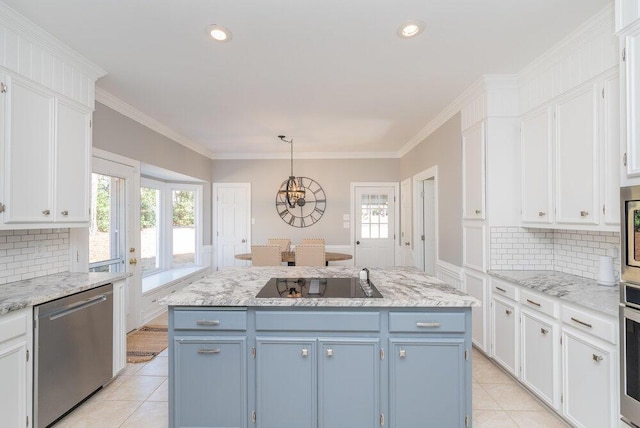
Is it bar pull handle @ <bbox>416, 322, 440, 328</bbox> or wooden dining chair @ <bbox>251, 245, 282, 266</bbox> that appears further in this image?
wooden dining chair @ <bbox>251, 245, 282, 266</bbox>

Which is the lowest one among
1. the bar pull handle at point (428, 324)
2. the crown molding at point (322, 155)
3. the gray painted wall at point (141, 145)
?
the bar pull handle at point (428, 324)

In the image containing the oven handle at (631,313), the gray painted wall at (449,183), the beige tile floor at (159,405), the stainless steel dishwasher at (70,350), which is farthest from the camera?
the gray painted wall at (449,183)

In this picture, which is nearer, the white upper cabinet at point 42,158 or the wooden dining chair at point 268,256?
the white upper cabinet at point 42,158

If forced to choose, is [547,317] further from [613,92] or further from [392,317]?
[613,92]

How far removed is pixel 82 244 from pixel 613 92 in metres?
4.18

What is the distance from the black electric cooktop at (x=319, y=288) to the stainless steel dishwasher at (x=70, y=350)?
50.2 inches

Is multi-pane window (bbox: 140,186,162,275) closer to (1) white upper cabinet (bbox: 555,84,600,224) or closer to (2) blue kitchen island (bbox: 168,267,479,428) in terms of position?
(2) blue kitchen island (bbox: 168,267,479,428)

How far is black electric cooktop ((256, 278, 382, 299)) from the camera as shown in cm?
189

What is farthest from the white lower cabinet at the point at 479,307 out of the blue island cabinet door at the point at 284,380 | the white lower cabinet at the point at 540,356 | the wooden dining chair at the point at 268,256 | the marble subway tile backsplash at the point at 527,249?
the wooden dining chair at the point at 268,256

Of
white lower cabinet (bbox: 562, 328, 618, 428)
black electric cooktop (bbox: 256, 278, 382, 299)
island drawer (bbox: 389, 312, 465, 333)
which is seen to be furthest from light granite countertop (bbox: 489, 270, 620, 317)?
black electric cooktop (bbox: 256, 278, 382, 299)

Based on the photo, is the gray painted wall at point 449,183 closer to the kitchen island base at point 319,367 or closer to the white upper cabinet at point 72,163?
the kitchen island base at point 319,367

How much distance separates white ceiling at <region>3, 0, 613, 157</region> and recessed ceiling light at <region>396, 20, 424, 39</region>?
4 cm

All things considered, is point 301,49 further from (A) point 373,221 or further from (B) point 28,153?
(A) point 373,221

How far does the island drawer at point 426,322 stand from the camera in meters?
1.76
